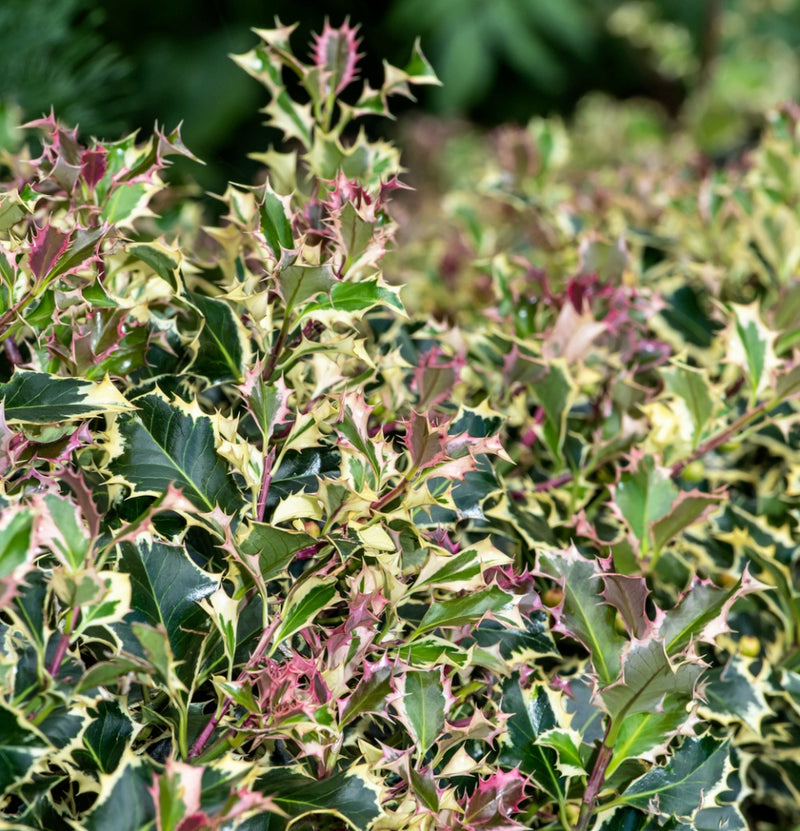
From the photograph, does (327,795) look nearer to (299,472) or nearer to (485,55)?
(299,472)

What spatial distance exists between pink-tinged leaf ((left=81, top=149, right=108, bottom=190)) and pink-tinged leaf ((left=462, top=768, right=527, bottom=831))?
23.2 inches

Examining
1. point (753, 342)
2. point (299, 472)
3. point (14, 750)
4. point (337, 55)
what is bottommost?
point (14, 750)

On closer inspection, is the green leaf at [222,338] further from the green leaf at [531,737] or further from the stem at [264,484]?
the green leaf at [531,737]

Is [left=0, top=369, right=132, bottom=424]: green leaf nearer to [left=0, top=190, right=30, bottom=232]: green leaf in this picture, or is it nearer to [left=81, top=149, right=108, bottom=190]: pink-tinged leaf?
[left=0, top=190, right=30, bottom=232]: green leaf

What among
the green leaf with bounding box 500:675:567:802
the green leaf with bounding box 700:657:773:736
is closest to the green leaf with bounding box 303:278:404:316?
the green leaf with bounding box 500:675:567:802

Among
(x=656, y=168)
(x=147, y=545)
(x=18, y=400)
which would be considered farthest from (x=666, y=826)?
(x=656, y=168)

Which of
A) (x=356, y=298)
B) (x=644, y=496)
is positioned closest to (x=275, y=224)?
(x=356, y=298)

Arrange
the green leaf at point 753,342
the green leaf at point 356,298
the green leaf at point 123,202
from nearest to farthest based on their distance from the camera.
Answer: the green leaf at point 356,298 → the green leaf at point 123,202 → the green leaf at point 753,342

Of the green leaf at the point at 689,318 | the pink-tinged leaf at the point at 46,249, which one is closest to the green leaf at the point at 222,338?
the pink-tinged leaf at the point at 46,249

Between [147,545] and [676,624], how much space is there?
392 mm

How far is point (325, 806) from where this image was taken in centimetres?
59

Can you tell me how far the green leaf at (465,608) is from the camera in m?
0.67

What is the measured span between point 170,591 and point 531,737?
31 centimetres

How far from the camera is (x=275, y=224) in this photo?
74cm
